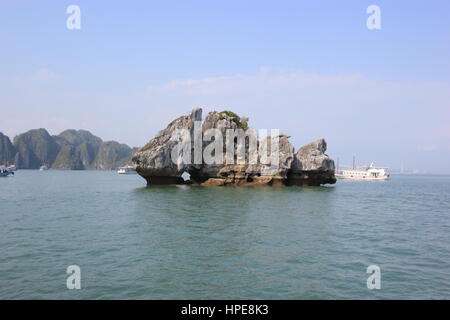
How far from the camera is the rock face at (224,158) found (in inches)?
2140

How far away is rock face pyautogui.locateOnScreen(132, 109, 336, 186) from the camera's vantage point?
178ft

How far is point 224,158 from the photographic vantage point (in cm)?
5781

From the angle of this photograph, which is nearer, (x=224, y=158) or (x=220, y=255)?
(x=220, y=255)

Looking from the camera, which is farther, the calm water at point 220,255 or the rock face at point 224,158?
the rock face at point 224,158

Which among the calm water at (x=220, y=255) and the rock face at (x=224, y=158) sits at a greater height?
the rock face at (x=224, y=158)

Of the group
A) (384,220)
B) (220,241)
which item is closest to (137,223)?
(220,241)

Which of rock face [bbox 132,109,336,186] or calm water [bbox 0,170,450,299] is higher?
rock face [bbox 132,109,336,186]

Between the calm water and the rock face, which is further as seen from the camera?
the rock face

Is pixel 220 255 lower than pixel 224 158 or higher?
lower

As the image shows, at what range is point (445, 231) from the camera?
21.4 m
